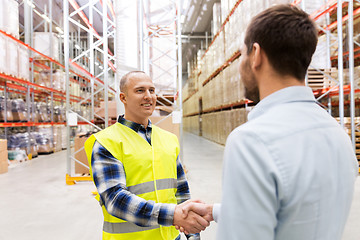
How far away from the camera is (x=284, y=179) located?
0.65m

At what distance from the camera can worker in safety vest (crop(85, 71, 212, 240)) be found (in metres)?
1.37

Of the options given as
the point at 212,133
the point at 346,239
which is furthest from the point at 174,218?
the point at 212,133

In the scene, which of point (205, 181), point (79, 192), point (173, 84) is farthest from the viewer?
point (173, 84)

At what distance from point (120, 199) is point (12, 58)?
7.97 m

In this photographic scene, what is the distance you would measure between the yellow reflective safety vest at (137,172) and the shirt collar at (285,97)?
0.89m

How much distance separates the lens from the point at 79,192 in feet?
16.6

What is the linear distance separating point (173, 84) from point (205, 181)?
2.34m

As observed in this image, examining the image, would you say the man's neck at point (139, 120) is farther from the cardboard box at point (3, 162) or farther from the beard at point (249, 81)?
the cardboard box at point (3, 162)

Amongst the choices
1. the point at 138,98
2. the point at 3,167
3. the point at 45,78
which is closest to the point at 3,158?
the point at 3,167

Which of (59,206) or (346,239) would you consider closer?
(346,239)

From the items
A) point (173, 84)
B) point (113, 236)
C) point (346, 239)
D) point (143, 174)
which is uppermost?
point (173, 84)

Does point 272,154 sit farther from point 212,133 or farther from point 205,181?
point 212,133

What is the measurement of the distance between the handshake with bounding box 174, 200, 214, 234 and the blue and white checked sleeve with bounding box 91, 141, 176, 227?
40mm

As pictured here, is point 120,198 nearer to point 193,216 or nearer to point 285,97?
A: point 193,216
